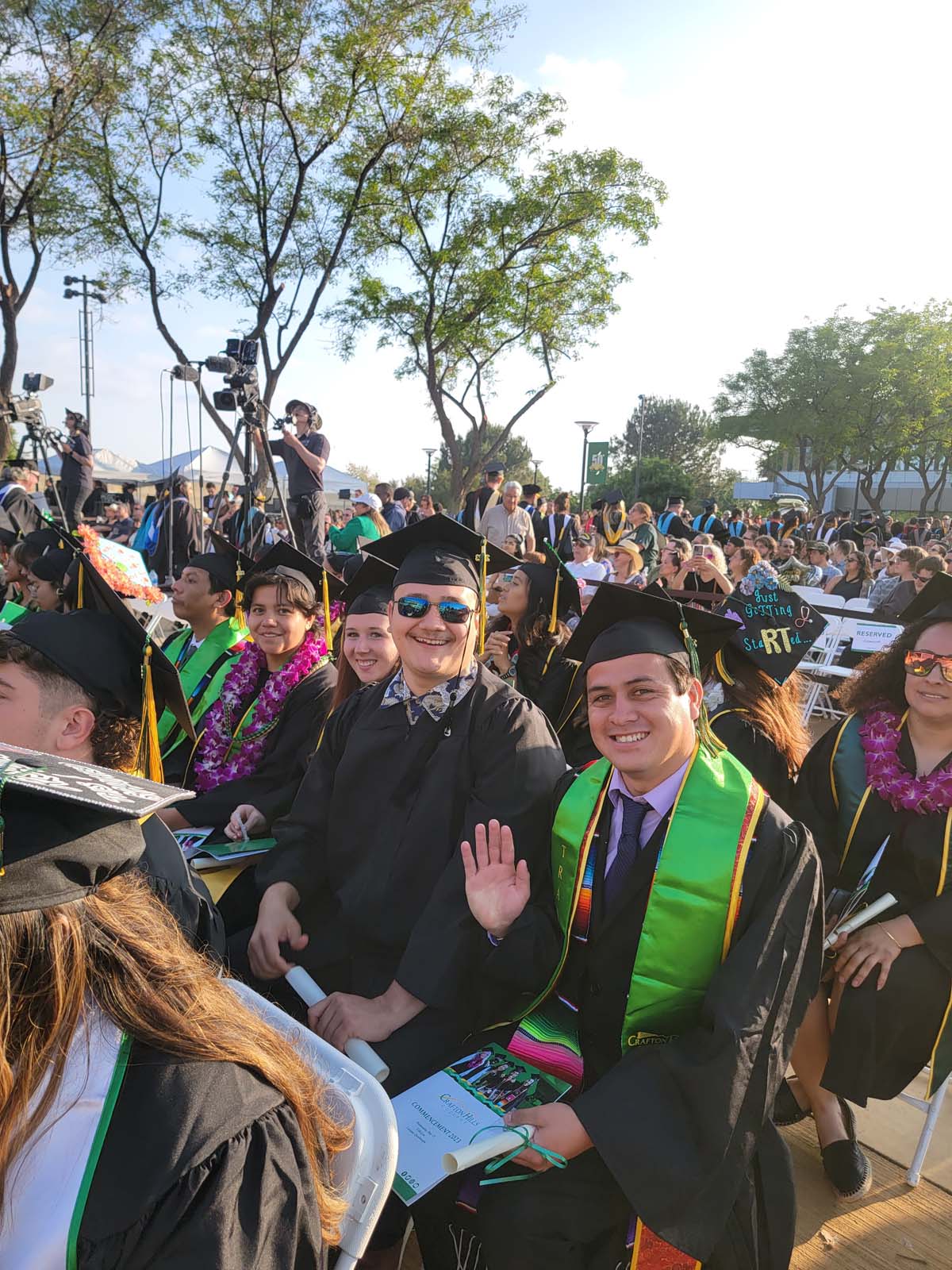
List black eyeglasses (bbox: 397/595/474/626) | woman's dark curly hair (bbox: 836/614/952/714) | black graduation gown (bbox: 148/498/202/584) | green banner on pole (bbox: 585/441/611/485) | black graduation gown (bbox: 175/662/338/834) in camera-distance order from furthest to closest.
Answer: green banner on pole (bbox: 585/441/611/485) → black graduation gown (bbox: 148/498/202/584) → black graduation gown (bbox: 175/662/338/834) → woman's dark curly hair (bbox: 836/614/952/714) → black eyeglasses (bbox: 397/595/474/626)

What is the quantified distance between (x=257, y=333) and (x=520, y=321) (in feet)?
18.4

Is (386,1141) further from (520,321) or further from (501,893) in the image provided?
(520,321)

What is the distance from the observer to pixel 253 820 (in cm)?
328

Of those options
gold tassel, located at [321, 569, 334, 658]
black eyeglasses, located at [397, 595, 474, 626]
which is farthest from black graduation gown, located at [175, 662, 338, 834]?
black eyeglasses, located at [397, 595, 474, 626]

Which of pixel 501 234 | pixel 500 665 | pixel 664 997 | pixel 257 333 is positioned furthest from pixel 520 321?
pixel 664 997

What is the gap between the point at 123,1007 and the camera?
38.6 inches

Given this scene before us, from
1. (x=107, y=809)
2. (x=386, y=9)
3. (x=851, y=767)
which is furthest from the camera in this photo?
(x=386, y=9)

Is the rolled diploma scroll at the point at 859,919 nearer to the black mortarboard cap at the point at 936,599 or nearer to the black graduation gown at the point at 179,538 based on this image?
the black mortarboard cap at the point at 936,599

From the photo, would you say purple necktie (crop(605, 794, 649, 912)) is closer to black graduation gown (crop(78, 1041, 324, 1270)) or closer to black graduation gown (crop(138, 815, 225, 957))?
black graduation gown (crop(138, 815, 225, 957))

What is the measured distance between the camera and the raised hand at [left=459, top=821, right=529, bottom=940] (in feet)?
6.97

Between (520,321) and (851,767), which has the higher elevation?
(520,321)

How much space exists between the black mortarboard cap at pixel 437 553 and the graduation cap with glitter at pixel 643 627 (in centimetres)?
56

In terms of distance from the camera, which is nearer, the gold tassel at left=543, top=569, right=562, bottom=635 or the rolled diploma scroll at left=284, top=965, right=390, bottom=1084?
the rolled diploma scroll at left=284, top=965, right=390, bottom=1084

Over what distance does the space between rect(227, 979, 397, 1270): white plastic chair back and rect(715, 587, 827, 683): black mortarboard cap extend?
7.62 ft
